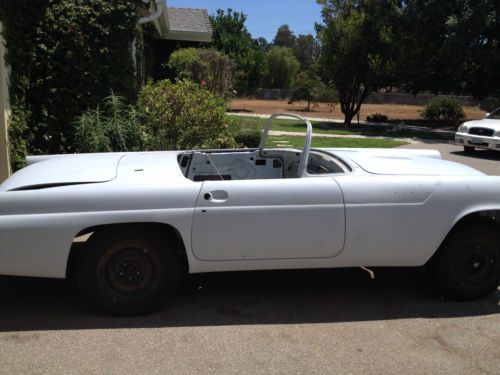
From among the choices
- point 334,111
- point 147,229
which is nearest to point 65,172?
point 147,229

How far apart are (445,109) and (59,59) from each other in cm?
2585

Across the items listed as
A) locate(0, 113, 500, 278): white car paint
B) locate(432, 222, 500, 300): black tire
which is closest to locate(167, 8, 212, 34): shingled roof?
locate(0, 113, 500, 278): white car paint

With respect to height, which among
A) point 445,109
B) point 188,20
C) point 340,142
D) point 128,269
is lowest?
point 340,142

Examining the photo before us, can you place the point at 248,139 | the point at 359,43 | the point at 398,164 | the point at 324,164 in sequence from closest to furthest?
the point at 398,164, the point at 324,164, the point at 248,139, the point at 359,43

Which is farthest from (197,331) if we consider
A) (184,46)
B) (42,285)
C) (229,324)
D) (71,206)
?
(184,46)

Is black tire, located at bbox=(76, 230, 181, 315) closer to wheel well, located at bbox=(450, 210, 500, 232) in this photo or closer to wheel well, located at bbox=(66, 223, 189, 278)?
wheel well, located at bbox=(66, 223, 189, 278)

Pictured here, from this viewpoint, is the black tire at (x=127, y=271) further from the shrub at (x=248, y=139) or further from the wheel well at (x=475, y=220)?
the shrub at (x=248, y=139)

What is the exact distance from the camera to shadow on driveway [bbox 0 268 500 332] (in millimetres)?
3822

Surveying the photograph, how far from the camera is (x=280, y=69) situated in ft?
223

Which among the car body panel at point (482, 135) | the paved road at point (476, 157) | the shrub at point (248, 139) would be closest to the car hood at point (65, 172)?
the shrub at point (248, 139)

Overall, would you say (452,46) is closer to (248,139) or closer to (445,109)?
(445,109)

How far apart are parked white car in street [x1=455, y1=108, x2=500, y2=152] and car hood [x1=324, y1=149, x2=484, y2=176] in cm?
945

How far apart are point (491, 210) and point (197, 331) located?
8.00 ft

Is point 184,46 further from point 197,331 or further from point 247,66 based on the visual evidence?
point 247,66
